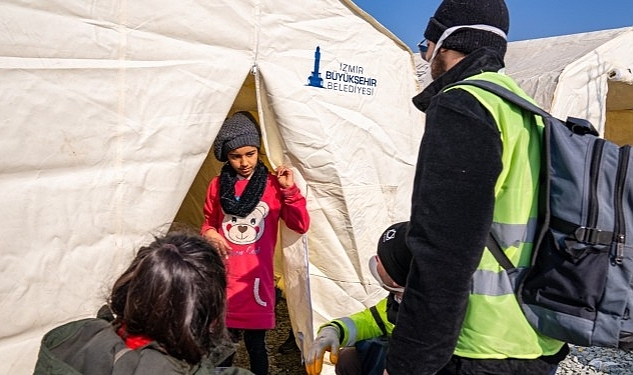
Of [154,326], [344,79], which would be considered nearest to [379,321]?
[154,326]

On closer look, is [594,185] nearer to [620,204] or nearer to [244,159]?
[620,204]

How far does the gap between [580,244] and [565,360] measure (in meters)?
2.93

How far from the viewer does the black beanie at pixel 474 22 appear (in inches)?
49.9

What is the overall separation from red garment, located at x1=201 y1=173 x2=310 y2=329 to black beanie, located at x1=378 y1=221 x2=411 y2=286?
101 cm

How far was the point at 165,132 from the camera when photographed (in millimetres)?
2006

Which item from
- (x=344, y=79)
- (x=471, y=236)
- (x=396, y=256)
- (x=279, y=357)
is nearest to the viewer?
(x=471, y=236)

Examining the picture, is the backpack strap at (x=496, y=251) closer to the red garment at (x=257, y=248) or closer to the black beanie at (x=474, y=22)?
the black beanie at (x=474, y=22)

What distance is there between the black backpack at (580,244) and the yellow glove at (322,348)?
80 centimetres

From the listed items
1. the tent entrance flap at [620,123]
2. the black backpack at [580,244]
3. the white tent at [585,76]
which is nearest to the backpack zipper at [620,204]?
the black backpack at [580,244]

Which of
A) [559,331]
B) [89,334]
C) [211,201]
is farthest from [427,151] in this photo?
[211,201]

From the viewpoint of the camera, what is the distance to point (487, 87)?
3.59 ft

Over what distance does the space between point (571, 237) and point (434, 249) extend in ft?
0.95

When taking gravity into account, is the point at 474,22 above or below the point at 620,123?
below

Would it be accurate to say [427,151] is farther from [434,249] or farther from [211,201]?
[211,201]
